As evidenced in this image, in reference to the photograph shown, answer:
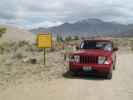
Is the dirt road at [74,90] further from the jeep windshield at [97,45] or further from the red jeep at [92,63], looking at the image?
the jeep windshield at [97,45]

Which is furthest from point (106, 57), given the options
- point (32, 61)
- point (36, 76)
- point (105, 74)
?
point (32, 61)

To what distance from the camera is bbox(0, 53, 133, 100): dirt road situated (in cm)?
1059

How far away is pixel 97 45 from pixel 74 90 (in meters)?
5.31

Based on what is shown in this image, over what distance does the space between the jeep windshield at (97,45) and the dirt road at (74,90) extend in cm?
234

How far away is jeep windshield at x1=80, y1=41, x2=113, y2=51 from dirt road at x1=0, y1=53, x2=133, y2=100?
2.34 meters

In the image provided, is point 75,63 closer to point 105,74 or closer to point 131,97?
point 105,74

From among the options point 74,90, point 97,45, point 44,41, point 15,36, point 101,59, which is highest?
point 44,41

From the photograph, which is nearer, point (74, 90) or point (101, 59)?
point (74, 90)

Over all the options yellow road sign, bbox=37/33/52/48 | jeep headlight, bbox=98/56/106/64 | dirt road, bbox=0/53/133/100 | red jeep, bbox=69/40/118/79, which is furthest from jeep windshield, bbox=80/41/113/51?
yellow road sign, bbox=37/33/52/48

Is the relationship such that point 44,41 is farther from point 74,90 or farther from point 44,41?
point 74,90

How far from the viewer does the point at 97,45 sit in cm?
1669

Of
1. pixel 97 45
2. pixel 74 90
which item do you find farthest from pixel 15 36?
pixel 74 90

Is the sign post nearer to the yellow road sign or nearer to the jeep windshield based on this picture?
the yellow road sign

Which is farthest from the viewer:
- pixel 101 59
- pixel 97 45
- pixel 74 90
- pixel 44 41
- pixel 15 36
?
pixel 15 36
